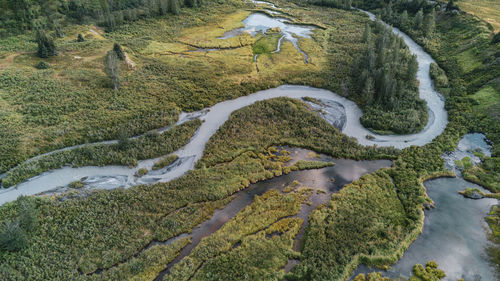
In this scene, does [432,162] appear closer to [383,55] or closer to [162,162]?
[383,55]

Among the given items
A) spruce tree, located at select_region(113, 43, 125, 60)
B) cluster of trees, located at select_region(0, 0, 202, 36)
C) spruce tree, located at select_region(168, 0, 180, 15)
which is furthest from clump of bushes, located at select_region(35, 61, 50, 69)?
spruce tree, located at select_region(168, 0, 180, 15)

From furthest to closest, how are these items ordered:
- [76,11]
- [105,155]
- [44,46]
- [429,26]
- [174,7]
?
[174,7], [76,11], [429,26], [44,46], [105,155]

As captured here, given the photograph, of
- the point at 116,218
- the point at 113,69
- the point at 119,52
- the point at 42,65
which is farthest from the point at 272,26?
the point at 116,218

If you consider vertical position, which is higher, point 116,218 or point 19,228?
point 19,228

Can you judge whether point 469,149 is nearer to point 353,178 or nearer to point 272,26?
point 353,178

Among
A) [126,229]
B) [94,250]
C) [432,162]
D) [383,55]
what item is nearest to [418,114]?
[432,162]

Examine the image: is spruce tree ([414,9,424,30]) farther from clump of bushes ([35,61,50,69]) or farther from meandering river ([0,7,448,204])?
clump of bushes ([35,61,50,69])

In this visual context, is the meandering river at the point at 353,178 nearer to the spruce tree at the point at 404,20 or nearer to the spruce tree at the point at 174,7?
the spruce tree at the point at 404,20
